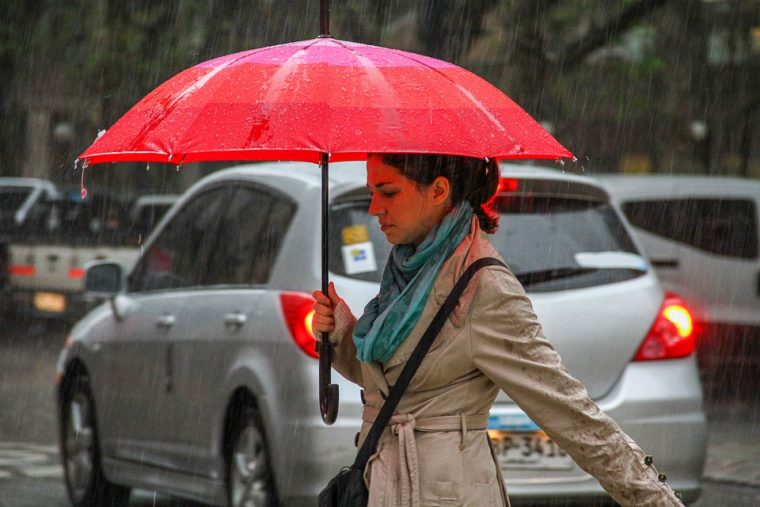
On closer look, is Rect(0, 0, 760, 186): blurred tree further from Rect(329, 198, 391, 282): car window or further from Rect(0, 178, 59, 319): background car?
Rect(329, 198, 391, 282): car window

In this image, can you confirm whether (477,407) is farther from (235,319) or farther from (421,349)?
(235,319)

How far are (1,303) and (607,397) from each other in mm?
14211

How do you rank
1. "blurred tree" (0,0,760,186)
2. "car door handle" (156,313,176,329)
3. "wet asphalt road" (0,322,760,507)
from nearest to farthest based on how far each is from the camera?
"car door handle" (156,313,176,329) → "wet asphalt road" (0,322,760,507) → "blurred tree" (0,0,760,186)

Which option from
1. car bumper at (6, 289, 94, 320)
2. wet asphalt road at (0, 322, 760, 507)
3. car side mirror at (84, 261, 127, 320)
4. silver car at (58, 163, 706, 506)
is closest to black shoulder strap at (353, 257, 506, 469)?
silver car at (58, 163, 706, 506)

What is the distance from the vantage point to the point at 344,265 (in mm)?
6152

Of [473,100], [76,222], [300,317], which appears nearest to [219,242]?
[300,317]

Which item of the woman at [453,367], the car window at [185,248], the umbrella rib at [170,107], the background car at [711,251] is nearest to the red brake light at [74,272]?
the background car at [711,251]

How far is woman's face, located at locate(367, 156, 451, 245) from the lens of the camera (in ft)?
11.7

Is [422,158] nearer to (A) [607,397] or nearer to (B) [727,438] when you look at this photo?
(A) [607,397]

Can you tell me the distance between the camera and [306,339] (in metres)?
6.06

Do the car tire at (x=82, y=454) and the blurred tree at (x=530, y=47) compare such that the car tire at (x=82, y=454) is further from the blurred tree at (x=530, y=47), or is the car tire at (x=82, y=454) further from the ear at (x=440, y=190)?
the blurred tree at (x=530, y=47)

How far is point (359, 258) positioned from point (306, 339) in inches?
15.8

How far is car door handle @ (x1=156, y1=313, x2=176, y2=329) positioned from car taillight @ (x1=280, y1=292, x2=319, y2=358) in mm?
920

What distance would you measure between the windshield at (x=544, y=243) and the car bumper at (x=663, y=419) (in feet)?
1.50
